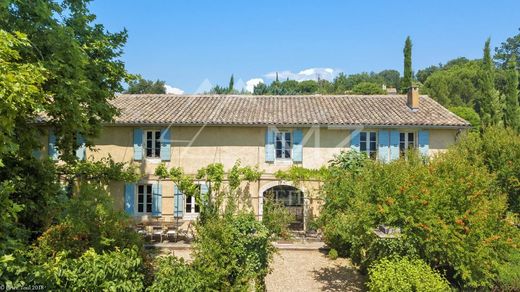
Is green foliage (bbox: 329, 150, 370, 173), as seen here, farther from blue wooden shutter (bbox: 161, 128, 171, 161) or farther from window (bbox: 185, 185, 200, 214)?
blue wooden shutter (bbox: 161, 128, 171, 161)

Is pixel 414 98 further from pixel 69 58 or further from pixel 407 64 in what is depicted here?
pixel 407 64

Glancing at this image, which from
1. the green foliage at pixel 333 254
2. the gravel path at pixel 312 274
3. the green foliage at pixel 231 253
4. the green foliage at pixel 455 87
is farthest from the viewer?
the green foliage at pixel 455 87

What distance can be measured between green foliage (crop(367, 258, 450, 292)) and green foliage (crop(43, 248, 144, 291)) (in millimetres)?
5582

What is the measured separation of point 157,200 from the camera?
60.4 ft

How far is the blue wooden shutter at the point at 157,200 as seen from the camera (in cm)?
1838

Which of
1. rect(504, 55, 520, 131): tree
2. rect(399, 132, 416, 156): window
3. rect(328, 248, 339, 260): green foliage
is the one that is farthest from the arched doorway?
rect(504, 55, 520, 131): tree

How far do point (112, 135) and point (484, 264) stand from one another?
16.4 metres

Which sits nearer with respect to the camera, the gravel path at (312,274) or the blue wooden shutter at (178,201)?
the gravel path at (312,274)

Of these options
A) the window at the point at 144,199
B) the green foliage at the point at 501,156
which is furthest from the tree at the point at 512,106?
the window at the point at 144,199

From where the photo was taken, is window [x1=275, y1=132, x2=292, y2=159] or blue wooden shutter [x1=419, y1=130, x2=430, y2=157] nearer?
blue wooden shutter [x1=419, y1=130, x2=430, y2=157]

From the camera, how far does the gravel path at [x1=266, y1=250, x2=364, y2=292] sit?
11578 mm

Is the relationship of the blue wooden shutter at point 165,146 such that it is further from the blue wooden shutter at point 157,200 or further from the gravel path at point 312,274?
the gravel path at point 312,274

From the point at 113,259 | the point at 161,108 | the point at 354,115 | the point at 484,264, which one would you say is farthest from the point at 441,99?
the point at 113,259

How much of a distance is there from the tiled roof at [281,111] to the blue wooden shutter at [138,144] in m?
0.68
